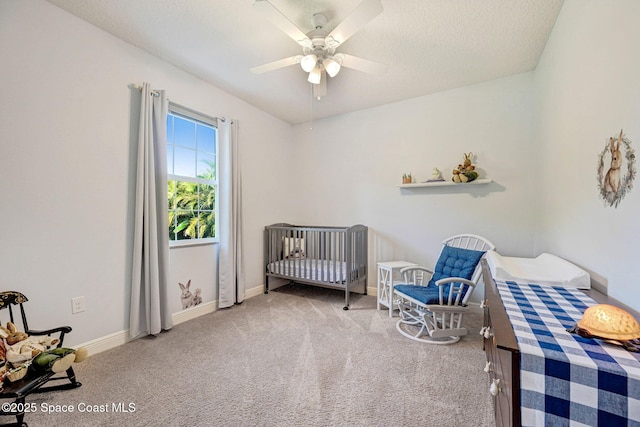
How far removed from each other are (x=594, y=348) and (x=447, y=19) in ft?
7.25

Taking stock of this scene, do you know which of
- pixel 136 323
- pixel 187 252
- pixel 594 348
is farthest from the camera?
pixel 187 252

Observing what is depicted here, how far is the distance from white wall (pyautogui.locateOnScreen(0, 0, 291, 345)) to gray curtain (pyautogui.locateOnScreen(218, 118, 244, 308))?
0.79 m

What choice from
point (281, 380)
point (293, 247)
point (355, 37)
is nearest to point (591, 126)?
point (355, 37)

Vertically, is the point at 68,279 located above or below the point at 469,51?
below

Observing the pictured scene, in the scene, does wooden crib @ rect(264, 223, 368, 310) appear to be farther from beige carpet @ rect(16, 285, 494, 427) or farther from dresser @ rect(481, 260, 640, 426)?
dresser @ rect(481, 260, 640, 426)

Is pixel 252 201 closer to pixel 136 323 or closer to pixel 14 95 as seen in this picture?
pixel 136 323

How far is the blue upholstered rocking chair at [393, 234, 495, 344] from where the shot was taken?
2.16m

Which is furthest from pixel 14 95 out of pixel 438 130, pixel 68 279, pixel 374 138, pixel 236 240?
pixel 438 130

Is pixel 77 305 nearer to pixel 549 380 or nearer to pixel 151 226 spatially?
pixel 151 226

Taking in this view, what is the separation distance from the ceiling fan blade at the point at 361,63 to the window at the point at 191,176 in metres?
1.78

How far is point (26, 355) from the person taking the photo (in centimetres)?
146

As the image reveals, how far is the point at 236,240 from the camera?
311 centimetres

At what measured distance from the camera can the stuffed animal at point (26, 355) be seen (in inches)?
54.2

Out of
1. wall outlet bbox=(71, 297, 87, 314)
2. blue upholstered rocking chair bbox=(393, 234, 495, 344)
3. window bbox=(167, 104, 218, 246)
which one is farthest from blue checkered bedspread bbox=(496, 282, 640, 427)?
window bbox=(167, 104, 218, 246)
